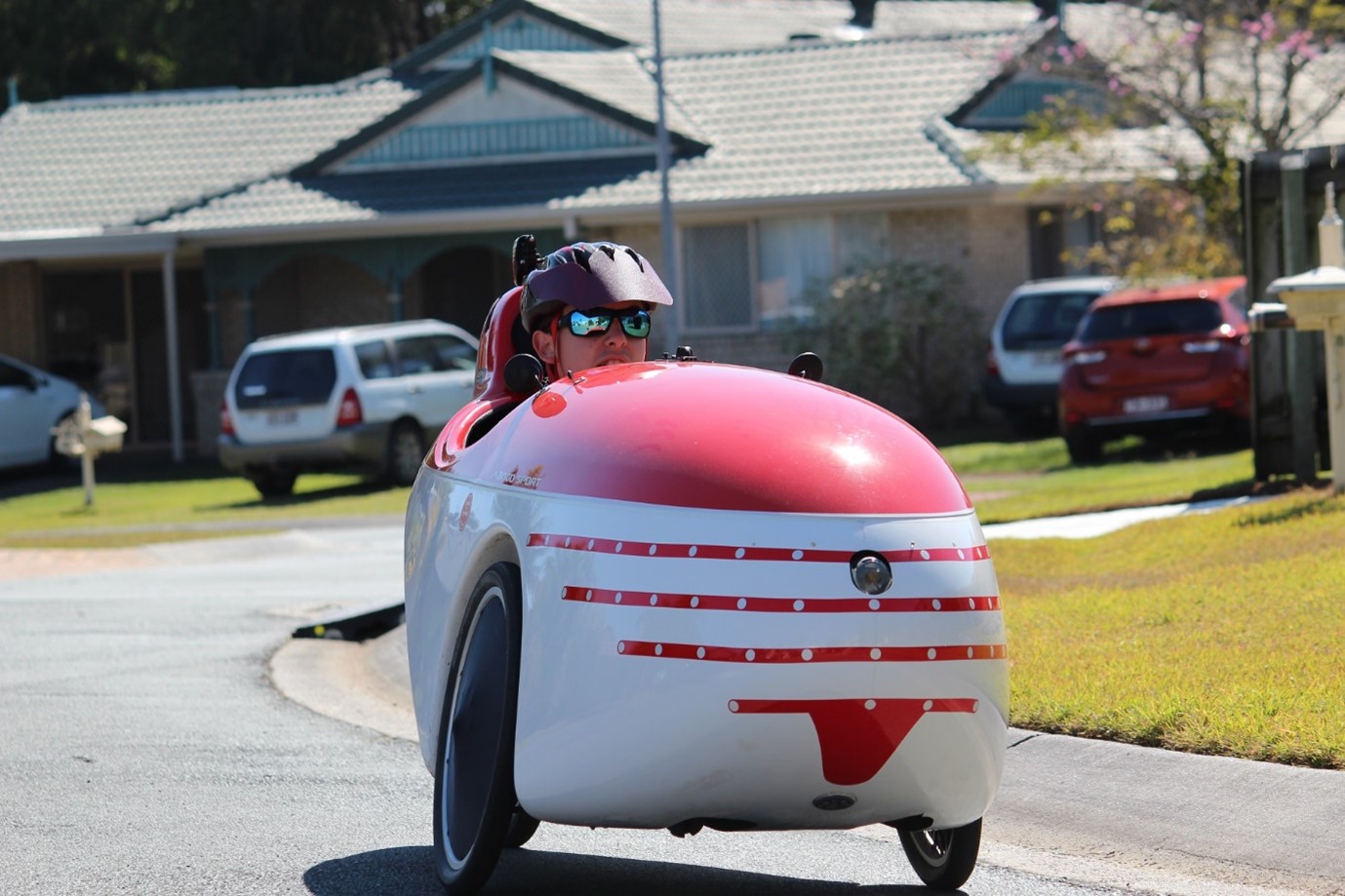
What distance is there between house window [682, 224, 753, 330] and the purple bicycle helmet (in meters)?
23.3

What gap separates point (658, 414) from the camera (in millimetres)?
5375

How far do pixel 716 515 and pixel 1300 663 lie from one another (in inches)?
142

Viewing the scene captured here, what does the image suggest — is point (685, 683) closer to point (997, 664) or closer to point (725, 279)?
point (997, 664)

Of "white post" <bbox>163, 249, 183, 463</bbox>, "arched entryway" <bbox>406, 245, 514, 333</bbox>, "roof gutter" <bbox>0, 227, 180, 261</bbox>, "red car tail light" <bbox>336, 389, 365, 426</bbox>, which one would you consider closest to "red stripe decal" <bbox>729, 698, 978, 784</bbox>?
"red car tail light" <bbox>336, 389, 365, 426</bbox>

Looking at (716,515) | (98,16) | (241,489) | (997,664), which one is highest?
(98,16)

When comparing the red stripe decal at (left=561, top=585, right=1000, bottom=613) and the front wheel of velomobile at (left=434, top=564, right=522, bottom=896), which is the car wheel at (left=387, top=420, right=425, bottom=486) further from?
the red stripe decal at (left=561, top=585, right=1000, bottom=613)

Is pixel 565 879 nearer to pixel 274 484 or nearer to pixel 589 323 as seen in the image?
pixel 589 323

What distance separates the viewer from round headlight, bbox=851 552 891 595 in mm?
5027

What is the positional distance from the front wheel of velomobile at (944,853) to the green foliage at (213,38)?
4502cm

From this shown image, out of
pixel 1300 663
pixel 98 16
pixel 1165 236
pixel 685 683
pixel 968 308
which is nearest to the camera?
pixel 685 683

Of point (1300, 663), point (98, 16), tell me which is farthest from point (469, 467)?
point (98, 16)

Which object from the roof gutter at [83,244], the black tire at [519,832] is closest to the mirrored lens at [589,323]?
the black tire at [519,832]

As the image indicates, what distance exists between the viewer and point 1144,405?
69.6ft

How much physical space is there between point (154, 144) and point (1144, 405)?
61.6 ft
